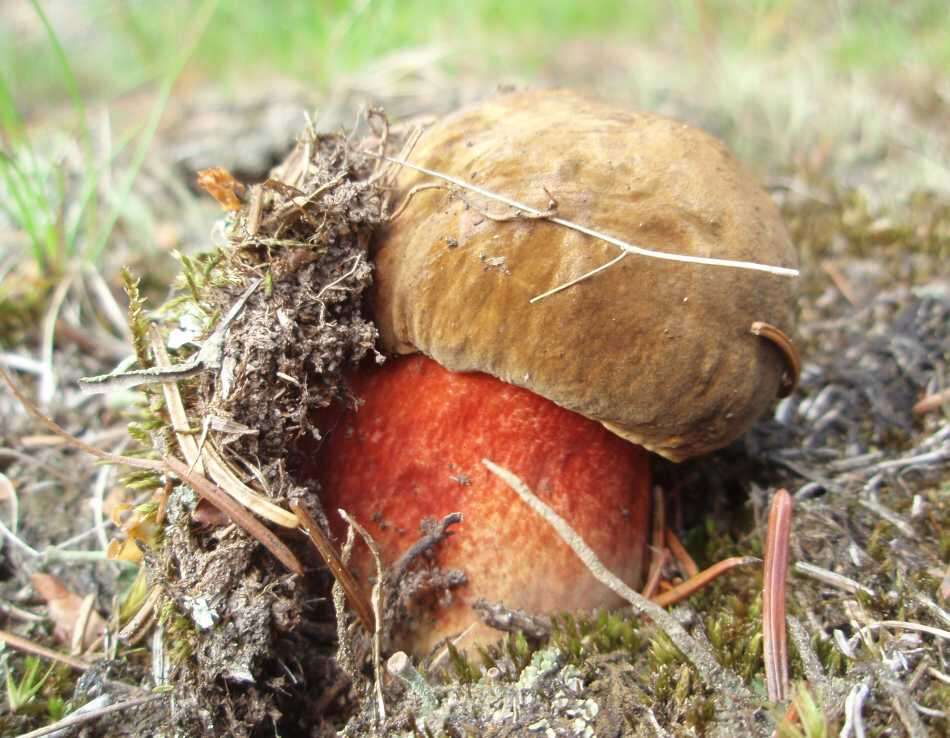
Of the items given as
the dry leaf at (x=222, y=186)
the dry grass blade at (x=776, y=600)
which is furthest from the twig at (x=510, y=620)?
the dry leaf at (x=222, y=186)

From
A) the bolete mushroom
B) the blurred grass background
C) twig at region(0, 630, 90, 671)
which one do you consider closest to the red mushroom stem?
the bolete mushroom

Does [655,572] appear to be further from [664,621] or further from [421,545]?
[421,545]

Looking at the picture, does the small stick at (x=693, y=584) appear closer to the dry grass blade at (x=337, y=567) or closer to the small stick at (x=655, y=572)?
the small stick at (x=655, y=572)

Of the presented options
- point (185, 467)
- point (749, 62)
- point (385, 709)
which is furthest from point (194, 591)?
point (749, 62)

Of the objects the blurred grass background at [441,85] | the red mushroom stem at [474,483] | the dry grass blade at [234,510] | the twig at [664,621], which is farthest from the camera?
the blurred grass background at [441,85]

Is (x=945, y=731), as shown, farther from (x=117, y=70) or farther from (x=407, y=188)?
(x=117, y=70)
